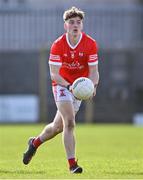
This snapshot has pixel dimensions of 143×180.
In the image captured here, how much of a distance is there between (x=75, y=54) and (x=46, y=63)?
21251mm

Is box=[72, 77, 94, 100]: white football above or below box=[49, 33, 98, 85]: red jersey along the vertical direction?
below

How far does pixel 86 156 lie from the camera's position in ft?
53.6

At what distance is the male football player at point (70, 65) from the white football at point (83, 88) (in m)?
0.20

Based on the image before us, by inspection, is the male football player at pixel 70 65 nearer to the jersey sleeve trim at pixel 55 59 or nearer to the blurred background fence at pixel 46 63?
the jersey sleeve trim at pixel 55 59

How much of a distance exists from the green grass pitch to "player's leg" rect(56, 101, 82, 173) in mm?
180

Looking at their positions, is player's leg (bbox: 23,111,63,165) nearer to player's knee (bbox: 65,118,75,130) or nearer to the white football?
player's knee (bbox: 65,118,75,130)

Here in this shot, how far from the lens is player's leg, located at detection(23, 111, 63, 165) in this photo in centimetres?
1291

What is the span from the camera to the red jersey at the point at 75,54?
12398 millimetres

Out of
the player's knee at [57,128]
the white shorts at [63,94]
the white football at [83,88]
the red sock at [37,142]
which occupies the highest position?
the white football at [83,88]

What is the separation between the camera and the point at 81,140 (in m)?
22.2

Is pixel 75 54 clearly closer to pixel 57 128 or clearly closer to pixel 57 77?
pixel 57 77

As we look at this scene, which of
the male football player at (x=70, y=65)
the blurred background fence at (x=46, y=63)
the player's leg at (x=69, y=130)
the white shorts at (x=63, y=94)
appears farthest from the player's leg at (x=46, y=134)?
the blurred background fence at (x=46, y=63)

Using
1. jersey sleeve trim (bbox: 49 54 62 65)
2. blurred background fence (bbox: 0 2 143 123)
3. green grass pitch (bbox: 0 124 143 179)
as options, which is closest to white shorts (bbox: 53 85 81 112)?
jersey sleeve trim (bbox: 49 54 62 65)

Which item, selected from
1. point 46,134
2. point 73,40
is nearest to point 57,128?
point 46,134
